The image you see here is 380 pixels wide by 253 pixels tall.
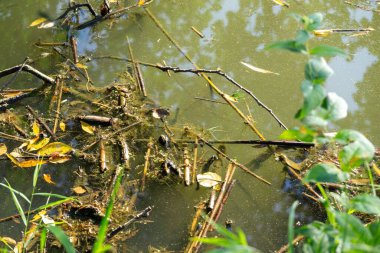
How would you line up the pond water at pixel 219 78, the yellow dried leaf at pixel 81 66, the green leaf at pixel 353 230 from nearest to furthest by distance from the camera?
the green leaf at pixel 353 230 < the pond water at pixel 219 78 < the yellow dried leaf at pixel 81 66

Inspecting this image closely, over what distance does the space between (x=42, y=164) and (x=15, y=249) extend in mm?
532

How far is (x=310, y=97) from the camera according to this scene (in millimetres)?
1127

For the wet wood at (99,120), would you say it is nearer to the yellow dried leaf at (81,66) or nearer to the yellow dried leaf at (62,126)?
the yellow dried leaf at (62,126)

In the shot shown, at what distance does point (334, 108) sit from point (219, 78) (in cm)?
178

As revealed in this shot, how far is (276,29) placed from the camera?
3.32 m

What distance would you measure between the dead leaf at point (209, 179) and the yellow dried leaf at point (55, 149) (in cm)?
73

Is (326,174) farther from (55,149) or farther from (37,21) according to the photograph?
(37,21)

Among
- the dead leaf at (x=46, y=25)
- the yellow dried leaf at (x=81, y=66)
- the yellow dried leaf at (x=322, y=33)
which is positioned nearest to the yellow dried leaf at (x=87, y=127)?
the yellow dried leaf at (x=81, y=66)

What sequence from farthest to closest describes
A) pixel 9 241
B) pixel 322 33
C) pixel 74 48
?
pixel 322 33 → pixel 74 48 → pixel 9 241

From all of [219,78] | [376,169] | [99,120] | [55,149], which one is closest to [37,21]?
[99,120]

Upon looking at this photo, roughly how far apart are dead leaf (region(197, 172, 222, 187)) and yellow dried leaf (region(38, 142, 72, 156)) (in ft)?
2.41

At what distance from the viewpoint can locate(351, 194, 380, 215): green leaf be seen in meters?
1.19

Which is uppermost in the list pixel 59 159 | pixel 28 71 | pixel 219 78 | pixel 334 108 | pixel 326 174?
pixel 334 108

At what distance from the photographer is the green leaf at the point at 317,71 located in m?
1.13
